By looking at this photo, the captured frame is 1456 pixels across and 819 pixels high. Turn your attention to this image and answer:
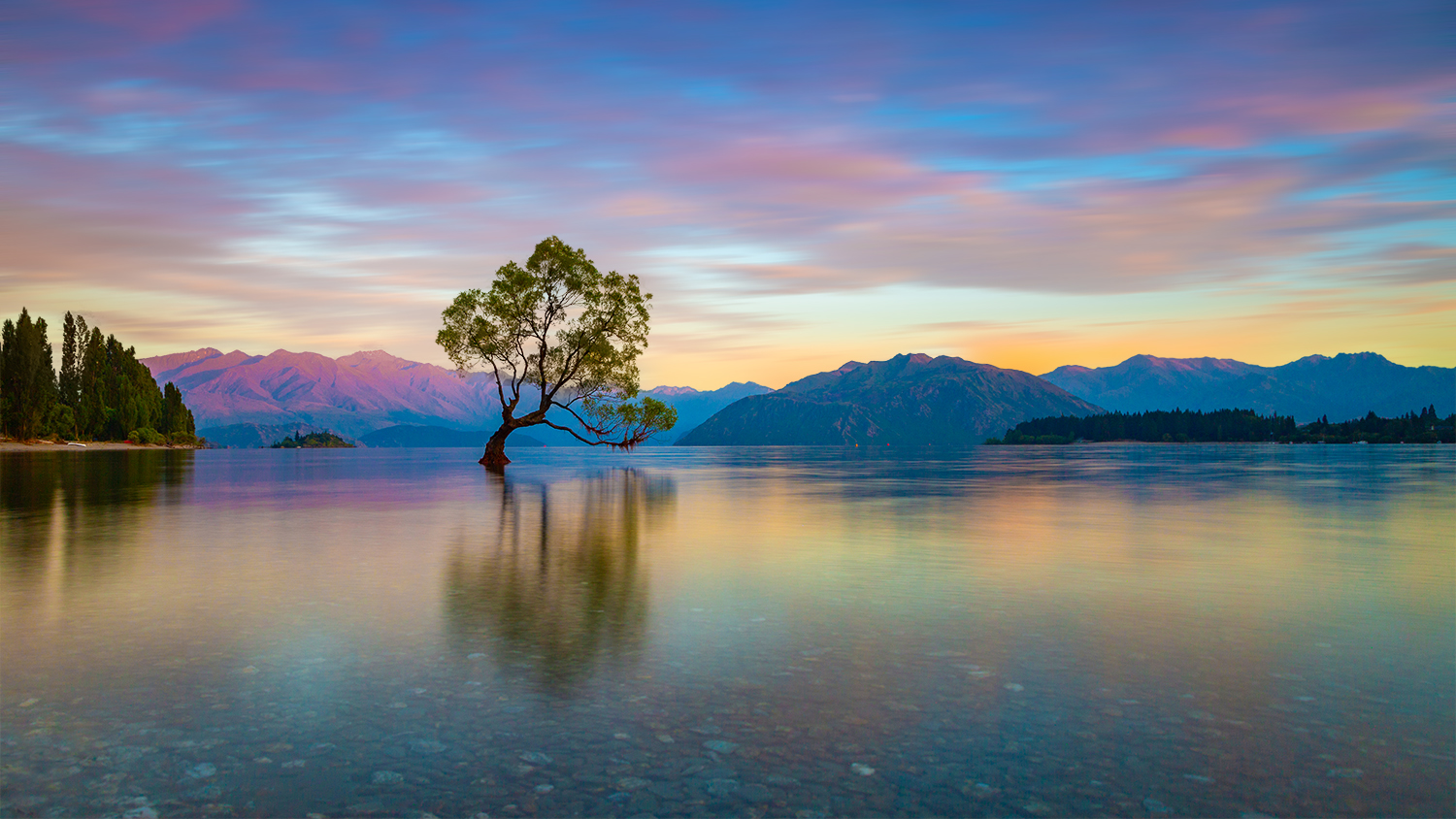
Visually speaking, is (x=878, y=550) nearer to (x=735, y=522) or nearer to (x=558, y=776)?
(x=735, y=522)

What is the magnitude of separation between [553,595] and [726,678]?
22.0ft

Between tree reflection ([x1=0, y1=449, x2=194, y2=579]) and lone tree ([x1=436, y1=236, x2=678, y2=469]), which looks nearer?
tree reflection ([x1=0, y1=449, x2=194, y2=579])

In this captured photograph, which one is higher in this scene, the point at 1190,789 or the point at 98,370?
the point at 98,370

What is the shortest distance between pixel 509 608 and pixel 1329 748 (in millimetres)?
11843

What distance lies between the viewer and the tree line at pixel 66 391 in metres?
156

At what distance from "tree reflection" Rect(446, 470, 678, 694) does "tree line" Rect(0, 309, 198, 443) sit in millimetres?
171161

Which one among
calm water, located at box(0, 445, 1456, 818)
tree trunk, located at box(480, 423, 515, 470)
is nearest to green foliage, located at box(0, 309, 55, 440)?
tree trunk, located at box(480, 423, 515, 470)

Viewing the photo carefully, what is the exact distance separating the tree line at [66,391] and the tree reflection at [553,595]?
A: 562ft

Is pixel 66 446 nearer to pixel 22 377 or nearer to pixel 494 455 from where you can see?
pixel 22 377

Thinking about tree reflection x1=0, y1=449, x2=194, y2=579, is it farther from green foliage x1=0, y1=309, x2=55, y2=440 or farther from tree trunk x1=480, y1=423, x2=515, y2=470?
green foliage x1=0, y1=309, x2=55, y2=440

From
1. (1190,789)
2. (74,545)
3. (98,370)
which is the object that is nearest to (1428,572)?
(1190,789)

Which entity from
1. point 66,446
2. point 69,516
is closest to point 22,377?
point 66,446

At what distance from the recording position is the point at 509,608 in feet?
49.9

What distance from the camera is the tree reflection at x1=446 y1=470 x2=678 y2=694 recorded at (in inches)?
473
